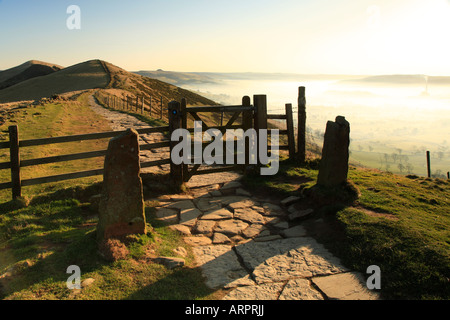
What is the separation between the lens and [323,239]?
5973 millimetres

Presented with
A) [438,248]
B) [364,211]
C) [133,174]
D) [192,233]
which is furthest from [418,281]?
[133,174]

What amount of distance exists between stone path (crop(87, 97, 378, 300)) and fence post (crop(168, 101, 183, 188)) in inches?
20.8

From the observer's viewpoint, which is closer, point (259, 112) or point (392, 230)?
point (392, 230)

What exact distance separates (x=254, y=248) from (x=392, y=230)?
92.3 inches

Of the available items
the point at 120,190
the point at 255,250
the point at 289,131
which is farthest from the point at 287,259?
the point at 289,131

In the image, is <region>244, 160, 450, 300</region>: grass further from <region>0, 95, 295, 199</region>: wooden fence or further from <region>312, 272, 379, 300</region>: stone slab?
<region>0, 95, 295, 199</region>: wooden fence

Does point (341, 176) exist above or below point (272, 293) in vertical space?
above

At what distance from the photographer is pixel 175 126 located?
852cm

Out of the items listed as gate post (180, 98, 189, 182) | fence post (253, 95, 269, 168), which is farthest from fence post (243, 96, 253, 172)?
gate post (180, 98, 189, 182)

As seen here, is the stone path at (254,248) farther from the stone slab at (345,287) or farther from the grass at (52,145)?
the grass at (52,145)

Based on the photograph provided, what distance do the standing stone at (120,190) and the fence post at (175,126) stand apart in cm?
298

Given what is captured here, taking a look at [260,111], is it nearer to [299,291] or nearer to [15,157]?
[299,291]
